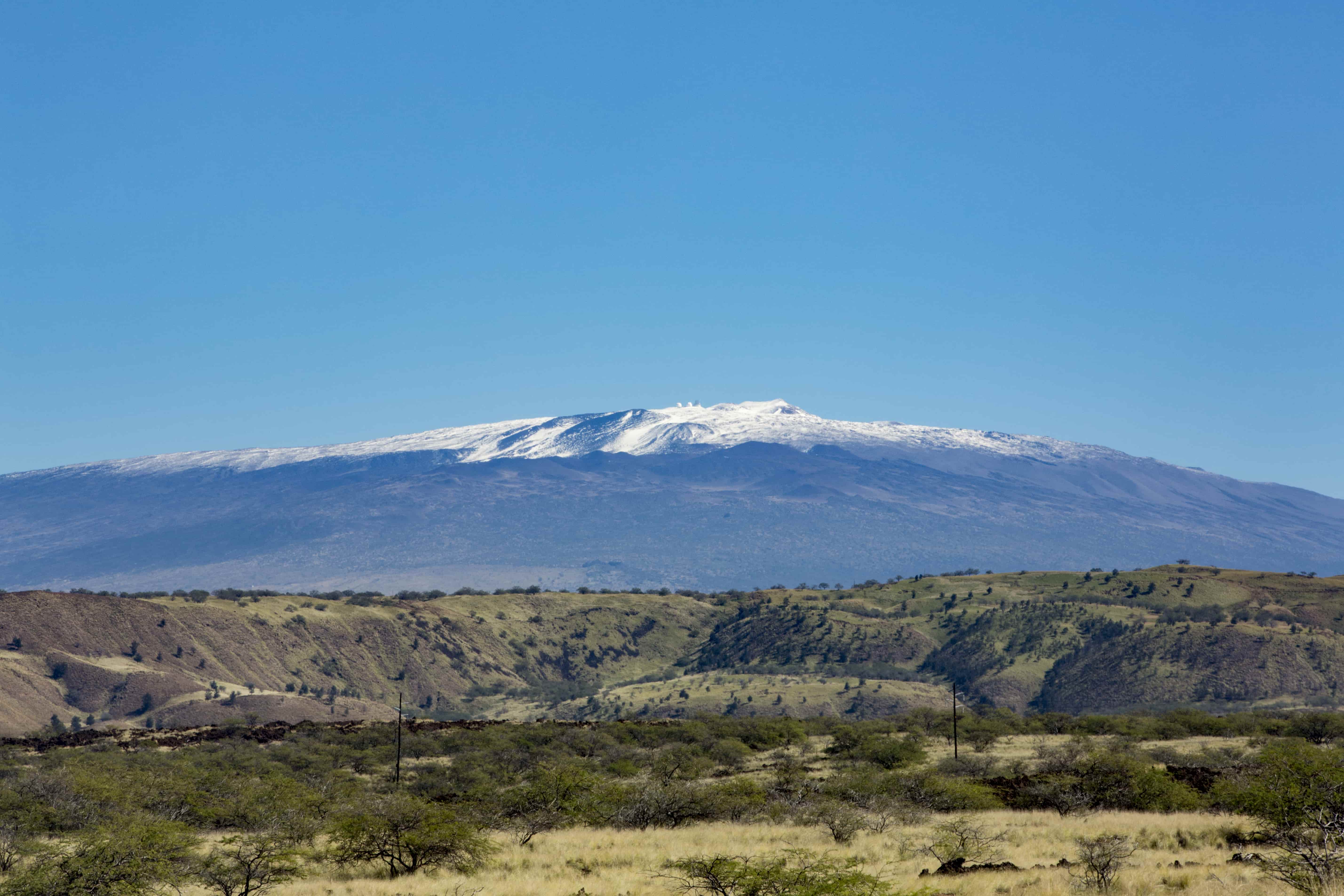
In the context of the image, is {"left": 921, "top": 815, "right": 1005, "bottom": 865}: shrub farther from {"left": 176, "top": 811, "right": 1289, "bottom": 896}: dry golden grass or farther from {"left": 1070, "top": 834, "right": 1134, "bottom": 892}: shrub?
{"left": 1070, "top": 834, "right": 1134, "bottom": 892}: shrub

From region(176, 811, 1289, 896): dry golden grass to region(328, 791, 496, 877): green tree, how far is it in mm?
562

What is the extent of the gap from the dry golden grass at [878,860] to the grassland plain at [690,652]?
7037 centimetres

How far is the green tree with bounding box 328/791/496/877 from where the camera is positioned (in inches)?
1142

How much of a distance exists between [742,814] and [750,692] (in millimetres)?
85451

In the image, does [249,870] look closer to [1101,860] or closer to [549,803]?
[549,803]

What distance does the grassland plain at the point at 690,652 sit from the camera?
10688cm

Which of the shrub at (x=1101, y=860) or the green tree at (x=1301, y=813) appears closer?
the green tree at (x=1301, y=813)

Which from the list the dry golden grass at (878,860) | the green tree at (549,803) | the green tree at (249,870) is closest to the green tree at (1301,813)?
the dry golden grass at (878,860)

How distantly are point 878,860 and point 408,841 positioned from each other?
1219 centimetres

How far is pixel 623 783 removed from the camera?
147 feet

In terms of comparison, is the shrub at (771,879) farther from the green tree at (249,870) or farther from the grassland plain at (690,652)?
the grassland plain at (690,652)

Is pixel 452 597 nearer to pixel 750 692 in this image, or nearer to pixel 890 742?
pixel 750 692

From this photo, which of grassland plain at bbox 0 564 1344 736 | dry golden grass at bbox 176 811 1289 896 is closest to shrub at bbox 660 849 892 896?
dry golden grass at bbox 176 811 1289 896

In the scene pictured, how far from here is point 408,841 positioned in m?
29.0
